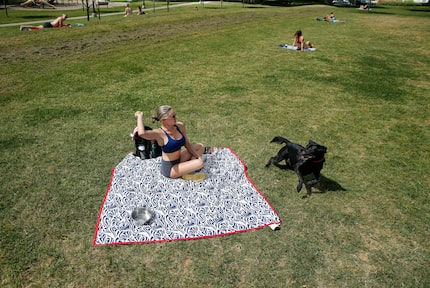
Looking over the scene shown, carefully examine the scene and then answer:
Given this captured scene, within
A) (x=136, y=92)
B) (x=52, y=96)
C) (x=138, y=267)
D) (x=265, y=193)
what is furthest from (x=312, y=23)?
(x=138, y=267)

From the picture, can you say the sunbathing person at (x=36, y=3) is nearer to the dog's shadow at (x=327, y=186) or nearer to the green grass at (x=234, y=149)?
the green grass at (x=234, y=149)

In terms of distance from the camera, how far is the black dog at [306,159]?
616 centimetres

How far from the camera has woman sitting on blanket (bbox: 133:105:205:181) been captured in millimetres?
6031

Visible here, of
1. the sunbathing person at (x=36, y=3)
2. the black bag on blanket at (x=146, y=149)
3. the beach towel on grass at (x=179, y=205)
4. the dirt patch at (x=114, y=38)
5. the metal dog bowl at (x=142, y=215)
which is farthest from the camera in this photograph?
the sunbathing person at (x=36, y=3)

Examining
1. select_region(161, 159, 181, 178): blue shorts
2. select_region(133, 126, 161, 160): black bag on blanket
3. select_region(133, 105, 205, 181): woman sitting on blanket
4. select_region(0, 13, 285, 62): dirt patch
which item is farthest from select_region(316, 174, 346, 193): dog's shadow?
select_region(0, 13, 285, 62): dirt patch

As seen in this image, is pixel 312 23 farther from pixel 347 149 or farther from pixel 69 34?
pixel 347 149

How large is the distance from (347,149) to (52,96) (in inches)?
407

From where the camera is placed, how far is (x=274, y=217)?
5.84 m

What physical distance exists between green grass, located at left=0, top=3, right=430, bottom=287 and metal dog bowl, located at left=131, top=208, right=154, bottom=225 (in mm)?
485

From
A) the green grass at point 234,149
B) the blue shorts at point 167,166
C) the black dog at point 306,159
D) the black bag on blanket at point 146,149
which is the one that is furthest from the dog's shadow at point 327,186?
the black bag on blanket at point 146,149

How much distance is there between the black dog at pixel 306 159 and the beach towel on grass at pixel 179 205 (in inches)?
38.3

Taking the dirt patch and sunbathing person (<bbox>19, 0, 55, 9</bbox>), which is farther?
sunbathing person (<bbox>19, 0, 55, 9</bbox>)

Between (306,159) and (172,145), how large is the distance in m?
2.74

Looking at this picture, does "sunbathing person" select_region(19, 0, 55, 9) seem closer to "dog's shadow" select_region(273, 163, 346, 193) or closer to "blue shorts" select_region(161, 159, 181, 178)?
"blue shorts" select_region(161, 159, 181, 178)
